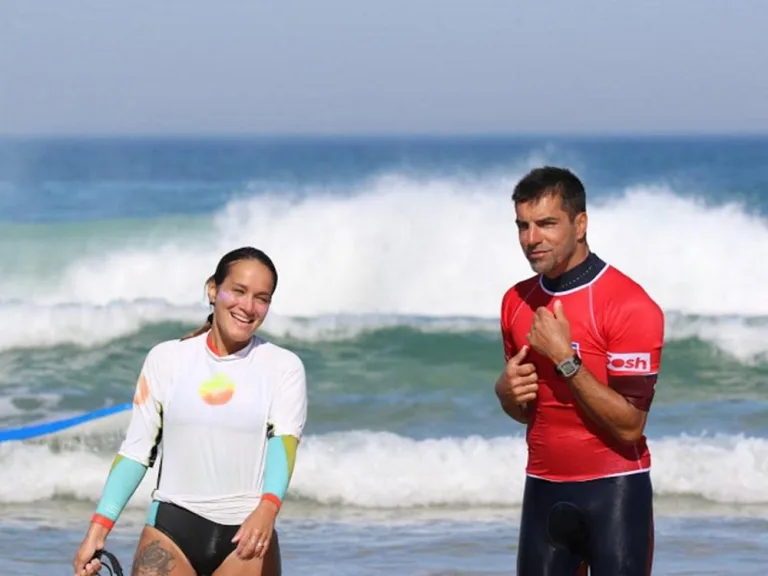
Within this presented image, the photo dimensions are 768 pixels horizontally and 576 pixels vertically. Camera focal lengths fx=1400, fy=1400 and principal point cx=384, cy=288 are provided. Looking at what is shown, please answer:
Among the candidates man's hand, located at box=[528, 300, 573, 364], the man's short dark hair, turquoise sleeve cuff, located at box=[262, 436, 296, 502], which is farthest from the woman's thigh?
the man's short dark hair

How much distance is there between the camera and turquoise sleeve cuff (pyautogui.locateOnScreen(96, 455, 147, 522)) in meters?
4.04

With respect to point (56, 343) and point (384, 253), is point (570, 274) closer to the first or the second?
point (56, 343)

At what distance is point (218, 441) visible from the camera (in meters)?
4.08

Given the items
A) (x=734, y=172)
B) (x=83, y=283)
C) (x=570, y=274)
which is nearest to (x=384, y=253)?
(x=83, y=283)

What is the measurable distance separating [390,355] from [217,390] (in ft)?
37.9

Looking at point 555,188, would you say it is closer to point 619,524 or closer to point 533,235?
point 533,235

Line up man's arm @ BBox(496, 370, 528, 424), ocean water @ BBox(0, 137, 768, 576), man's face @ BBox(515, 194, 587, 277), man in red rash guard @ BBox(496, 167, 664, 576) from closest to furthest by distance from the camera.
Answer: man in red rash guard @ BBox(496, 167, 664, 576), man's face @ BBox(515, 194, 587, 277), man's arm @ BBox(496, 370, 528, 424), ocean water @ BBox(0, 137, 768, 576)

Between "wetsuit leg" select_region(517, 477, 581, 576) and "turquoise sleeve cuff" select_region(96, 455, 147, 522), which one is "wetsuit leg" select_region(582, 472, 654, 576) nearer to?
"wetsuit leg" select_region(517, 477, 581, 576)

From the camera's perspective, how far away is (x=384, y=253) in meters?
23.4

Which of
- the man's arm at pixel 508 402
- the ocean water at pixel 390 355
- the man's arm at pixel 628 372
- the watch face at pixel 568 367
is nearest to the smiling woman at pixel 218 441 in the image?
the man's arm at pixel 508 402

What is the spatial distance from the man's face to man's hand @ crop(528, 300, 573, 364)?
163 millimetres

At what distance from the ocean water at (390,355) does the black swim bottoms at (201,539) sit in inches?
141

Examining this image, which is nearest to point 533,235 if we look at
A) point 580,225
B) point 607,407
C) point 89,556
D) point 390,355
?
point 580,225

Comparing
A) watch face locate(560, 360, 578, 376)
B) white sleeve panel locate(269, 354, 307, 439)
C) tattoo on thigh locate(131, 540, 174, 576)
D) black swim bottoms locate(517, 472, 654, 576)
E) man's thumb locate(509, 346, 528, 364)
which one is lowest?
tattoo on thigh locate(131, 540, 174, 576)
